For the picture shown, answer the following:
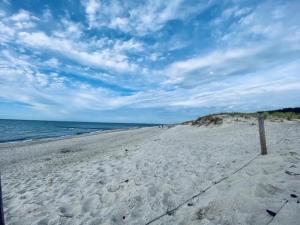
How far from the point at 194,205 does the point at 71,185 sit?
383cm

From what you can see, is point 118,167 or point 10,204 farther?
point 118,167

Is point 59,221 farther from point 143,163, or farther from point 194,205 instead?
point 143,163

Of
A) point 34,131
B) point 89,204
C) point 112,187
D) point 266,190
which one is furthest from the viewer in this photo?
point 34,131

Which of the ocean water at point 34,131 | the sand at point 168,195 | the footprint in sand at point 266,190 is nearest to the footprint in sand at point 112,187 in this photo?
the sand at point 168,195

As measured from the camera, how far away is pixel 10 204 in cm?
519

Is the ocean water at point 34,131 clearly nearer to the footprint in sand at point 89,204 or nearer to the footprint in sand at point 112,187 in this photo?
the footprint in sand at point 112,187

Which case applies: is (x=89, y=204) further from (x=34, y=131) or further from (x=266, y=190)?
(x=34, y=131)

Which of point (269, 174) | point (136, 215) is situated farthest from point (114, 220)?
point (269, 174)

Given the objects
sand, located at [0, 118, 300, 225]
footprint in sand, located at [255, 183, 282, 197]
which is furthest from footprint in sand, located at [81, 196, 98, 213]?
footprint in sand, located at [255, 183, 282, 197]

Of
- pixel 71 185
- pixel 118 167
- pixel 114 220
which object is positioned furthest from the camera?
pixel 118 167

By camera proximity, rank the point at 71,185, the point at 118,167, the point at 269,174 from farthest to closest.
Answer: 1. the point at 118,167
2. the point at 71,185
3. the point at 269,174

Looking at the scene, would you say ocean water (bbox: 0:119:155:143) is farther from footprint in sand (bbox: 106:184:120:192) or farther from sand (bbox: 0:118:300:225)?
footprint in sand (bbox: 106:184:120:192)

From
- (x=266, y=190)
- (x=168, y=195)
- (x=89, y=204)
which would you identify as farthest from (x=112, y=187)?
(x=266, y=190)

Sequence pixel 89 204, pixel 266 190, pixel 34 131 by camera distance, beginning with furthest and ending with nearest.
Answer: pixel 34 131, pixel 89 204, pixel 266 190
